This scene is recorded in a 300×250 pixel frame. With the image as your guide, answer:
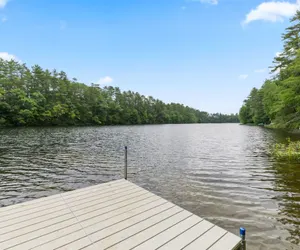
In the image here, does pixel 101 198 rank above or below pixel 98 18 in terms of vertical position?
below

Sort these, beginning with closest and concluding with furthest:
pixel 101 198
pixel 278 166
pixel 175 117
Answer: pixel 101 198, pixel 278 166, pixel 175 117

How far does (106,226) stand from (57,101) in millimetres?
55719

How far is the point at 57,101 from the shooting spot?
52469mm

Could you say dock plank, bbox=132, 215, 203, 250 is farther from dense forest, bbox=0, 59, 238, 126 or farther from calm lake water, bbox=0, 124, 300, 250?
dense forest, bbox=0, 59, 238, 126

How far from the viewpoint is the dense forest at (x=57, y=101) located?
41906 millimetres

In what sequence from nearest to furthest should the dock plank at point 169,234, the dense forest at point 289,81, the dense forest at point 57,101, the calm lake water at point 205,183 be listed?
the dock plank at point 169,234
the calm lake water at point 205,183
the dense forest at point 289,81
the dense forest at point 57,101

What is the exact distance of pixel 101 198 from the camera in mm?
4453

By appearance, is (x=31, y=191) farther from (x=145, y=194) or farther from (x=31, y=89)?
(x=31, y=89)

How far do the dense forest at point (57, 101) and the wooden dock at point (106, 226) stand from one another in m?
44.0

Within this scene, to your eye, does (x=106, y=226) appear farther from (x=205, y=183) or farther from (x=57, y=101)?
(x=57, y=101)

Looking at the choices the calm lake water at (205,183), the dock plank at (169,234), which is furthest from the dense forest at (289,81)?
the dock plank at (169,234)

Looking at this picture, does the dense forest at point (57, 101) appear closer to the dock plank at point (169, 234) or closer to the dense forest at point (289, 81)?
the dense forest at point (289, 81)

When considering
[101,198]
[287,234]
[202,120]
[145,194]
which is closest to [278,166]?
[287,234]

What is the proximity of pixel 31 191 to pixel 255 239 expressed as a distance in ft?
22.2
